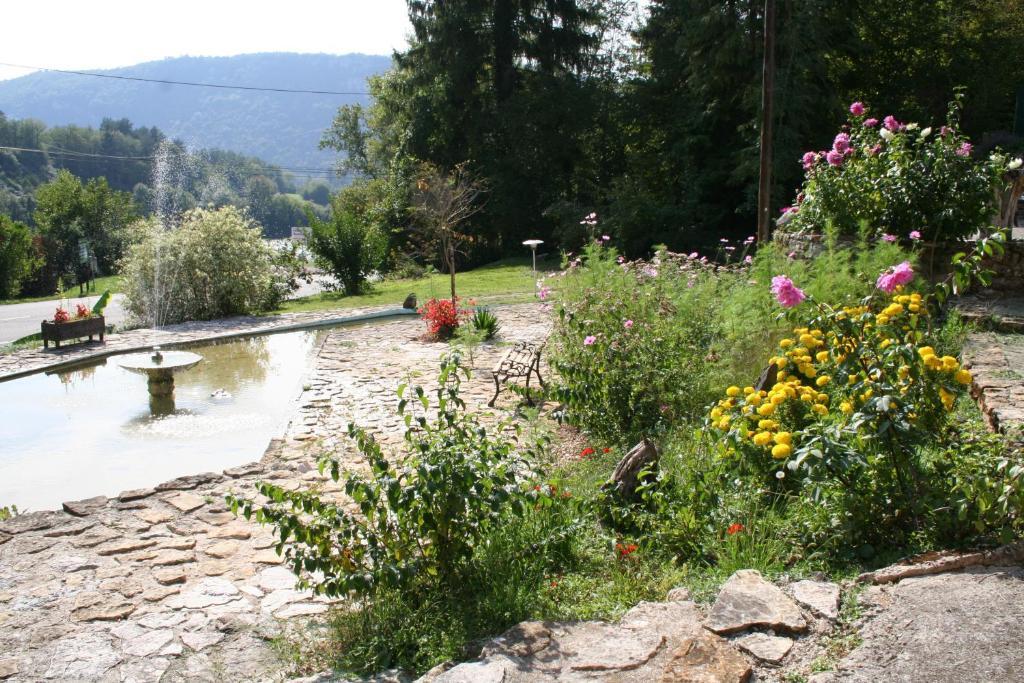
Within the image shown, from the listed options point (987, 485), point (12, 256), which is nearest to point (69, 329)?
point (987, 485)

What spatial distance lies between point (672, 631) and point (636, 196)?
57.4 feet

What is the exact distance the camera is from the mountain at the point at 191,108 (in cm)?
13500

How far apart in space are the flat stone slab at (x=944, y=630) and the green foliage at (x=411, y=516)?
147 centimetres

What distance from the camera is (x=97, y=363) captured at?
1027 cm

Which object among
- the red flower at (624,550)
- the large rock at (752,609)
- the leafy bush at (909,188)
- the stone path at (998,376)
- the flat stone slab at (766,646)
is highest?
the leafy bush at (909,188)

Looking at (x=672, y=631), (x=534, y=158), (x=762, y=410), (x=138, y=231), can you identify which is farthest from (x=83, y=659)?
(x=534, y=158)

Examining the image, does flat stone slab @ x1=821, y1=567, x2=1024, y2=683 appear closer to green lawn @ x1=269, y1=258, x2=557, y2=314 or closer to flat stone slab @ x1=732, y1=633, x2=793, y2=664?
flat stone slab @ x1=732, y1=633, x2=793, y2=664

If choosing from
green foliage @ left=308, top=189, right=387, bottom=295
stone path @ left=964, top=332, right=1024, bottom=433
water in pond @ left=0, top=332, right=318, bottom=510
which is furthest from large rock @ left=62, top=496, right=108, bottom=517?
green foliage @ left=308, top=189, right=387, bottom=295

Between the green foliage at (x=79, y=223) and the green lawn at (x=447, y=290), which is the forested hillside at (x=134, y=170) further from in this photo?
the green lawn at (x=447, y=290)

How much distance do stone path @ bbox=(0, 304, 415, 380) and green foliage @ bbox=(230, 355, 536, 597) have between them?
7.82 meters

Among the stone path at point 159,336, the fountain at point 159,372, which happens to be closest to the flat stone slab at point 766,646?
the fountain at point 159,372

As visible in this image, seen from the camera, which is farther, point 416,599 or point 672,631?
point 416,599

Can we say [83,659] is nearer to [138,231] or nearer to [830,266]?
[830,266]

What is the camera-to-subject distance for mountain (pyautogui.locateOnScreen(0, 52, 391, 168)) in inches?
5315
